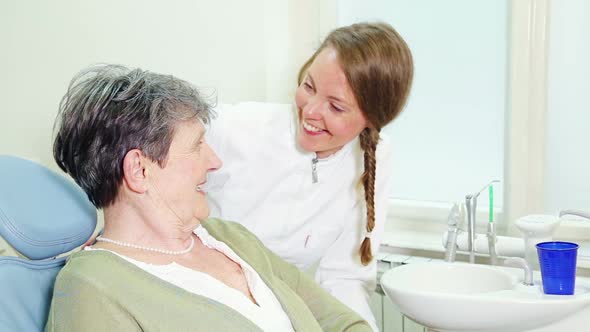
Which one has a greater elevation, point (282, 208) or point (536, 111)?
point (536, 111)

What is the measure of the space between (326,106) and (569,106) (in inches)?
37.8

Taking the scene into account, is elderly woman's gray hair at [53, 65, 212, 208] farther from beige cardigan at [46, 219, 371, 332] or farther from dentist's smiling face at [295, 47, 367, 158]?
dentist's smiling face at [295, 47, 367, 158]

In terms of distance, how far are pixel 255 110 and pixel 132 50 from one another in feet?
2.81

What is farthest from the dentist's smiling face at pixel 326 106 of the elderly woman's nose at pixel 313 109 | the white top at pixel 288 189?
the white top at pixel 288 189

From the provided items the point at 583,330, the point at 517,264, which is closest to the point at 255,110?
the point at 517,264

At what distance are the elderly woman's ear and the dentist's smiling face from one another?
505 millimetres

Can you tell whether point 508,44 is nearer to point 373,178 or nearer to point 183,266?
point 373,178

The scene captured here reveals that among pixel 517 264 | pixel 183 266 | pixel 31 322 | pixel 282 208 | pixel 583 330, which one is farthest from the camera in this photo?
pixel 517 264

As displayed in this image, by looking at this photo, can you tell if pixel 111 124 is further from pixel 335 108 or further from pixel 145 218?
pixel 335 108

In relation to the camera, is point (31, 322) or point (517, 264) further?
point (517, 264)

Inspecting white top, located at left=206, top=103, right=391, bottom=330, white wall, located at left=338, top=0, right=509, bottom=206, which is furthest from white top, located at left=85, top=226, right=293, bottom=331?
white wall, located at left=338, top=0, right=509, bottom=206

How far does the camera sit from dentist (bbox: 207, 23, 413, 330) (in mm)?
1864

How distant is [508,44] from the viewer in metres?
2.31

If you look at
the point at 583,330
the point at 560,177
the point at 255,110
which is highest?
the point at 255,110
